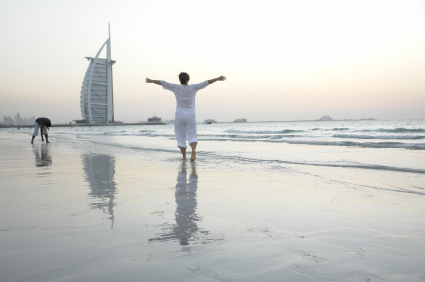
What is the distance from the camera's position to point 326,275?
149 cm

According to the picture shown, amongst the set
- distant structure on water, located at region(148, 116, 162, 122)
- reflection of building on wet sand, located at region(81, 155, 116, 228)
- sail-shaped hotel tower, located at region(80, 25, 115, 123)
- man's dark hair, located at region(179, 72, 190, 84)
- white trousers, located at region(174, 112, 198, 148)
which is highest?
sail-shaped hotel tower, located at region(80, 25, 115, 123)

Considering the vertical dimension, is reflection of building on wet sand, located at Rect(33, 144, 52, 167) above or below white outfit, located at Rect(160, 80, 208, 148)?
below

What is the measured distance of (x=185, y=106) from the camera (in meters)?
7.01

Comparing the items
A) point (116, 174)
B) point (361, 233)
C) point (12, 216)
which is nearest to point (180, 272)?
point (361, 233)

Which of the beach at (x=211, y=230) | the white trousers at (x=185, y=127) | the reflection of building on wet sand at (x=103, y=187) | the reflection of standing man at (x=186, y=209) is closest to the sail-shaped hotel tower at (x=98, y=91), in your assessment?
the white trousers at (x=185, y=127)

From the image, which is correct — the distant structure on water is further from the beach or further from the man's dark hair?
the beach

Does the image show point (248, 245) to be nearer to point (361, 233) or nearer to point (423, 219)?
point (361, 233)

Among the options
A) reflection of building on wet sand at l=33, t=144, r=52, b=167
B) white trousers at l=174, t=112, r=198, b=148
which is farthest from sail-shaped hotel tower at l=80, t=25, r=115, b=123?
white trousers at l=174, t=112, r=198, b=148

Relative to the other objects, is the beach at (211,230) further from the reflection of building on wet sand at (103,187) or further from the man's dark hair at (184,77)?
the man's dark hair at (184,77)

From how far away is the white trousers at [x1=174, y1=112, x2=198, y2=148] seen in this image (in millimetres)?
7004

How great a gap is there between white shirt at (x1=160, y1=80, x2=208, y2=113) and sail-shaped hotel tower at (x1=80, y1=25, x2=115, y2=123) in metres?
136

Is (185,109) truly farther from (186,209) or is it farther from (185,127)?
(186,209)

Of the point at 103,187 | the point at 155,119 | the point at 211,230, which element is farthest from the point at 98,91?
the point at 211,230

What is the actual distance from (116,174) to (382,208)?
3.72m
